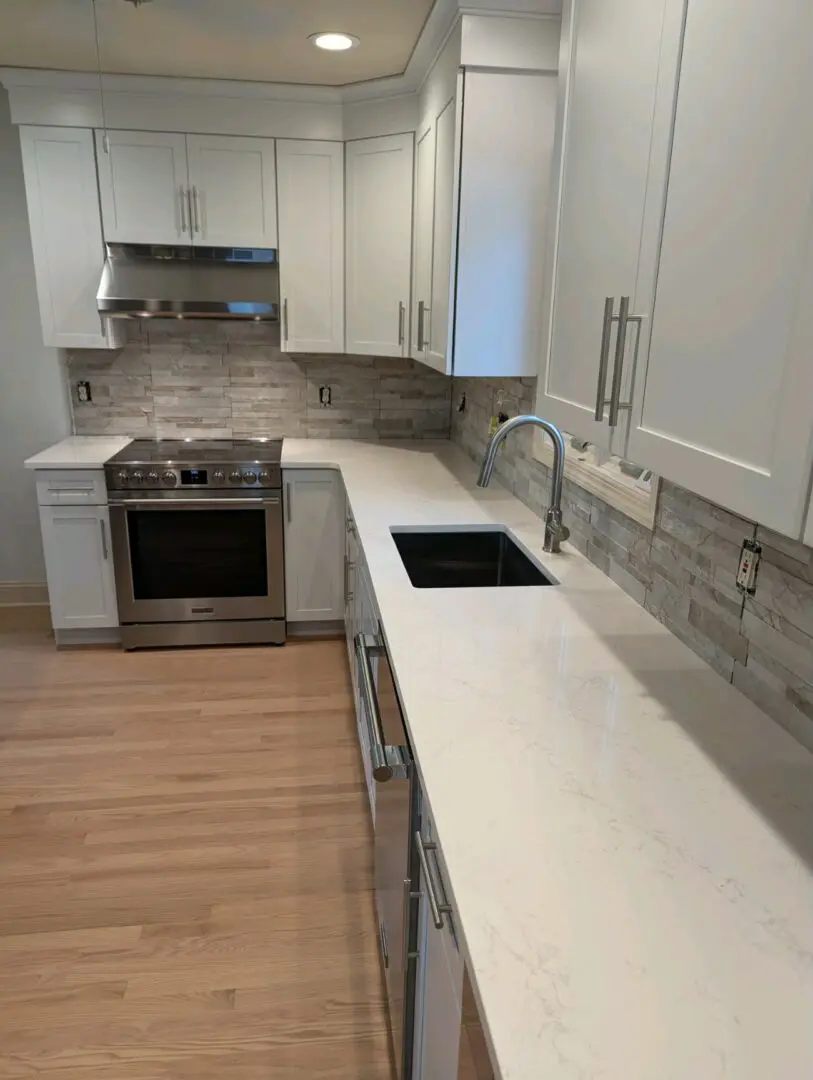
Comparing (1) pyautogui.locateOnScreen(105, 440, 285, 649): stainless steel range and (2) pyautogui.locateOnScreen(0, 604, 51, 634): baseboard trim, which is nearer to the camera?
(1) pyautogui.locateOnScreen(105, 440, 285, 649): stainless steel range

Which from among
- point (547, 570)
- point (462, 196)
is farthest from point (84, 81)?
point (547, 570)

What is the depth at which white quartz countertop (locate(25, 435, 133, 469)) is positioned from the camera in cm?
321

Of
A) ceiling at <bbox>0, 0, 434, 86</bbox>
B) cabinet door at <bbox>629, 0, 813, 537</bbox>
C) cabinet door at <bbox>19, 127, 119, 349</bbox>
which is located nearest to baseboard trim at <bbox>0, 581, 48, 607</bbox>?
cabinet door at <bbox>19, 127, 119, 349</bbox>

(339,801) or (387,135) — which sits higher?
(387,135)

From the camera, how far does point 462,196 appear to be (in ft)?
7.47

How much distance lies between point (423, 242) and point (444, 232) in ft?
1.50

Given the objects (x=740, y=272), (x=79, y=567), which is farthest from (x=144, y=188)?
(x=740, y=272)

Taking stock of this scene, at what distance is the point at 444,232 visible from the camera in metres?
2.48

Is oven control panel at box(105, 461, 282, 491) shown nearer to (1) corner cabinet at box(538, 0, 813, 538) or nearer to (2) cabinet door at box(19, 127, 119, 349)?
(2) cabinet door at box(19, 127, 119, 349)

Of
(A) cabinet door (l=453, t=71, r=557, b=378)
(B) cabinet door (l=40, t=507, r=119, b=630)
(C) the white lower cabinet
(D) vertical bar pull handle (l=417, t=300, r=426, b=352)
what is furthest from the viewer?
(B) cabinet door (l=40, t=507, r=119, b=630)

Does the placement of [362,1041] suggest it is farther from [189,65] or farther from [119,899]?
[189,65]

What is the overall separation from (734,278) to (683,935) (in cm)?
73

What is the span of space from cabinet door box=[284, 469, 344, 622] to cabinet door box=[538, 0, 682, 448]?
1.97 metres

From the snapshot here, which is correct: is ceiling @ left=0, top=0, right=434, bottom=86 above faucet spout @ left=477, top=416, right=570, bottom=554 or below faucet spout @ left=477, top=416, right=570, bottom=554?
above
